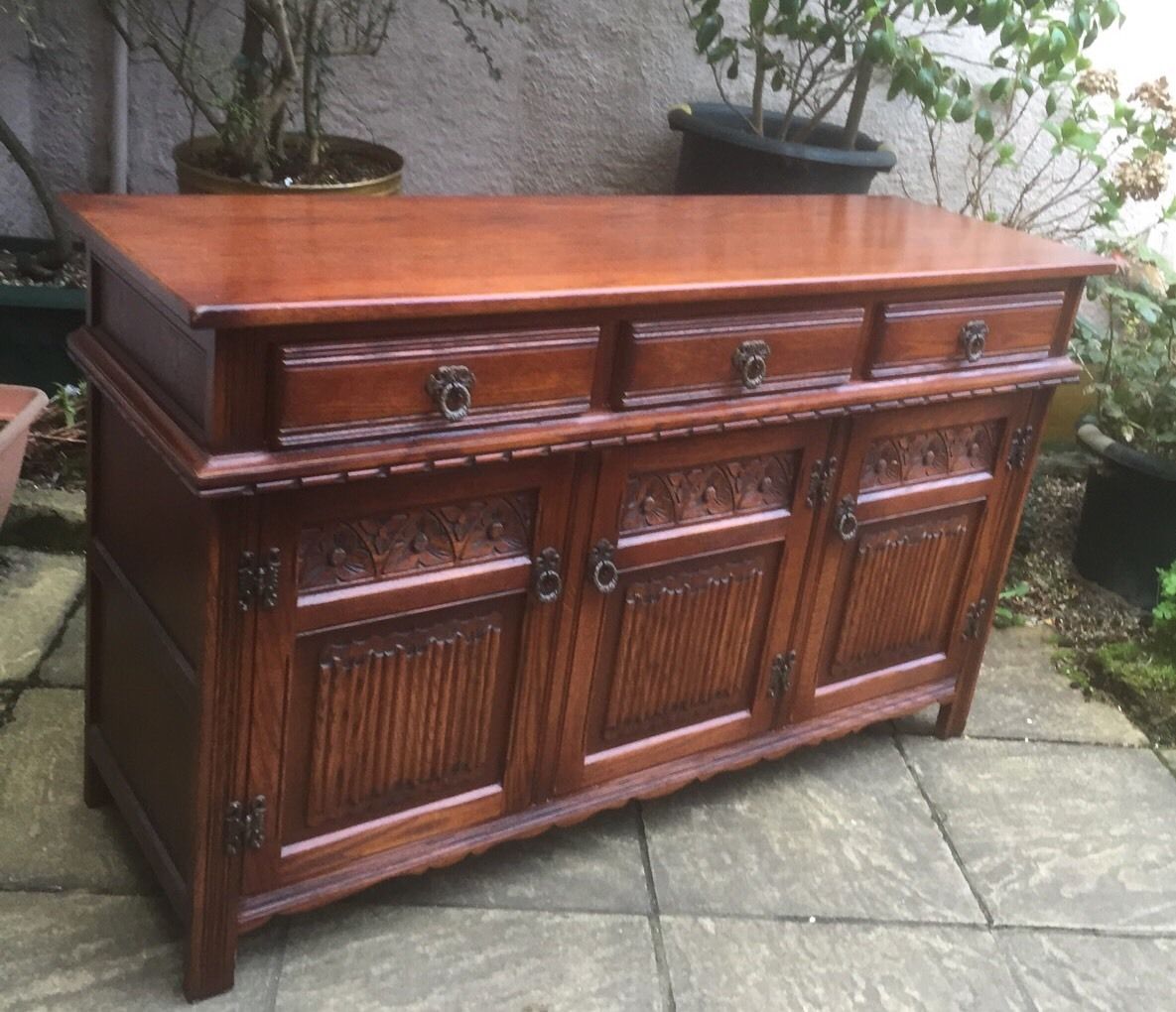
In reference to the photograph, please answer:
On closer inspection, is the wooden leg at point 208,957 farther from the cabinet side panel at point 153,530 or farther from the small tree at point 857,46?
the small tree at point 857,46

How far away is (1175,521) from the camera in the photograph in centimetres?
315

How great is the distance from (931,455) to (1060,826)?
79 cm

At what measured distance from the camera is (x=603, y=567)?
192 centimetres

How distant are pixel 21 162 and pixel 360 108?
83 centimetres

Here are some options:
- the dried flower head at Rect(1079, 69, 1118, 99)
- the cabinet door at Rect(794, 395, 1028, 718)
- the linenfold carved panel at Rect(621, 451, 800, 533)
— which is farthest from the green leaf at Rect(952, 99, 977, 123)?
the linenfold carved panel at Rect(621, 451, 800, 533)

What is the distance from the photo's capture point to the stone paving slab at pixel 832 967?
6.39 feet

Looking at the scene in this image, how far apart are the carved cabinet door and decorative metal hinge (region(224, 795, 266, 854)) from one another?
0.06 ft

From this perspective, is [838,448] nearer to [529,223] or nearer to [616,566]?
[616,566]

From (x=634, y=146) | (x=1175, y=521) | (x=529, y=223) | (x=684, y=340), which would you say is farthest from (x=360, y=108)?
(x=1175, y=521)

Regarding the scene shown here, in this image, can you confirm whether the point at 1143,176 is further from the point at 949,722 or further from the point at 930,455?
the point at 949,722

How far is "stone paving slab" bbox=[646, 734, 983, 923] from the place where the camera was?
2156mm

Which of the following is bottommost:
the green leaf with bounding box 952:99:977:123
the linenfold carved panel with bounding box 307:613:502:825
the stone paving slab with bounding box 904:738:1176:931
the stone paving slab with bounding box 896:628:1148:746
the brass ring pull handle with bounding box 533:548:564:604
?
the stone paving slab with bounding box 904:738:1176:931

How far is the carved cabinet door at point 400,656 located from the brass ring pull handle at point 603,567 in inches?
2.5

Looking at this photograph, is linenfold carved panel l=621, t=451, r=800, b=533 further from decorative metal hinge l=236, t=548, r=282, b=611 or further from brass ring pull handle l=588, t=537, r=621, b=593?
decorative metal hinge l=236, t=548, r=282, b=611
